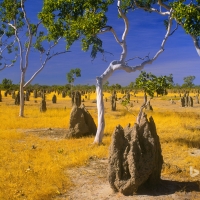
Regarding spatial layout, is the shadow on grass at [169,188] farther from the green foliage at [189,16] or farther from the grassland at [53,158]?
the green foliage at [189,16]

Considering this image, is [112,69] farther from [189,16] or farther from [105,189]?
[105,189]

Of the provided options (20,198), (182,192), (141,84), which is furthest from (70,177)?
(141,84)

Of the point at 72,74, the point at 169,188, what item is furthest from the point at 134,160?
the point at 72,74

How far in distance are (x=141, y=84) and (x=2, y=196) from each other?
7.64 m

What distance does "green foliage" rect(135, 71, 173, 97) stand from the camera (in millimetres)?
13172

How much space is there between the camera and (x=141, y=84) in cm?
1327

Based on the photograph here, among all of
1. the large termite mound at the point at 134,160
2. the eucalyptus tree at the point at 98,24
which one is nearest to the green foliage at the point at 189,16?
the eucalyptus tree at the point at 98,24

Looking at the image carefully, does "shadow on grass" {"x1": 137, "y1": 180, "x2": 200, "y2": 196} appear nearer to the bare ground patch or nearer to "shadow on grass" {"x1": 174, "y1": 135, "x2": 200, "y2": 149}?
the bare ground patch

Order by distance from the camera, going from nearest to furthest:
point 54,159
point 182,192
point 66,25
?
point 182,192, point 54,159, point 66,25

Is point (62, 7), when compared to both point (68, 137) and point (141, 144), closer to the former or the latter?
point (68, 137)

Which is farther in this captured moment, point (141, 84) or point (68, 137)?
point (68, 137)

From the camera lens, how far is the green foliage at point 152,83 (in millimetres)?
13172

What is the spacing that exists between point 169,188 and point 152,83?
20.9 ft

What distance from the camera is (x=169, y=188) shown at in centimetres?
744
